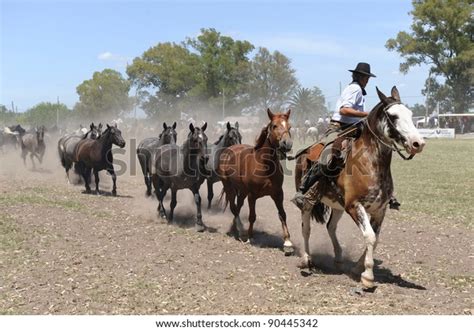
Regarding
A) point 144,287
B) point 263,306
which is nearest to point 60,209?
point 144,287

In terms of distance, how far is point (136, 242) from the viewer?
9.47 m

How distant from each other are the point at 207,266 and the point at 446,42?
214 feet

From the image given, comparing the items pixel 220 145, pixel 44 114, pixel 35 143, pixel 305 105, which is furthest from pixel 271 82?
pixel 220 145

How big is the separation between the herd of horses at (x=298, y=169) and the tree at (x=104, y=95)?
64.5 metres

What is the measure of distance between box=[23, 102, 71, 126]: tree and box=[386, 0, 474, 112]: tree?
154ft

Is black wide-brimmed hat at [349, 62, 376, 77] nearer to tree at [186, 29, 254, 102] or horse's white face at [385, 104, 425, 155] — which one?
horse's white face at [385, 104, 425, 155]

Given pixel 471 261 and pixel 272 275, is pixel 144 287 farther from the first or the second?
pixel 471 261

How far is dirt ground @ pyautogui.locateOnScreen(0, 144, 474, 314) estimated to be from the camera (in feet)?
20.4

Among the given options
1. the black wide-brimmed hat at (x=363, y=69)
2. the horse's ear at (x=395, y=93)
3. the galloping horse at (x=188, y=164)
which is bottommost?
the galloping horse at (x=188, y=164)

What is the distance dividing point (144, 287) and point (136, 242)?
8.81 ft

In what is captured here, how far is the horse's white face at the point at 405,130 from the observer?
6.37 m

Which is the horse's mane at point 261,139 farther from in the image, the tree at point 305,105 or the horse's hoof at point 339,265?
the tree at point 305,105

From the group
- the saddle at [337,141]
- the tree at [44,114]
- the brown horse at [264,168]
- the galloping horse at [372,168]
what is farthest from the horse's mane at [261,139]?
the tree at [44,114]

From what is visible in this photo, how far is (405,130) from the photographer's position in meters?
6.53
